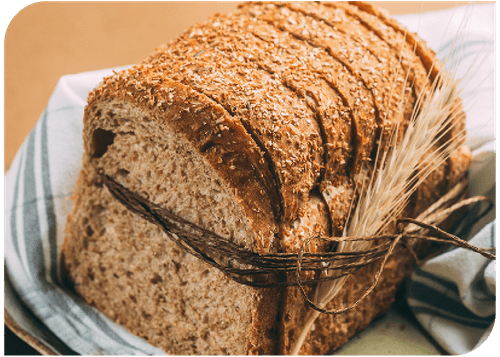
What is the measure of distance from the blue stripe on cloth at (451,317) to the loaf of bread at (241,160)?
154 millimetres

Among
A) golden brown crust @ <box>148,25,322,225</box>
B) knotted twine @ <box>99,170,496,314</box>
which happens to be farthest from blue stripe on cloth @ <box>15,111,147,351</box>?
golden brown crust @ <box>148,25,322,225</box>

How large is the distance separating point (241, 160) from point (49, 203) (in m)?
1.06

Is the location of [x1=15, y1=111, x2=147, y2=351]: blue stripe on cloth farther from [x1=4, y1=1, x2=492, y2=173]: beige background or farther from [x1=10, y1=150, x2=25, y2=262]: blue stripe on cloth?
[x1=4, y1=1, x2=492, y2=173]: beige background

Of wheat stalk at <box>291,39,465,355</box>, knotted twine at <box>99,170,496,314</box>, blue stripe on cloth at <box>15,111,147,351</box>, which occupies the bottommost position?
blue stripe on cloth at <box>15,111,147,351</box>

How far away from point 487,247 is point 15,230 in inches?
74.5

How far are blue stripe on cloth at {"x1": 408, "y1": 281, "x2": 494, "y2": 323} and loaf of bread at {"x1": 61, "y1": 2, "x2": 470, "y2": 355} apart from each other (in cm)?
10

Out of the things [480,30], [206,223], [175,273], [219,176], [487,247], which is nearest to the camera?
[219,176]

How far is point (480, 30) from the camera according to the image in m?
2.26

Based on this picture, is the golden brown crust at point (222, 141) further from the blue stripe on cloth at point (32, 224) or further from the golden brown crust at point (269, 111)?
the blue stripe on cloth at point (32, 224)

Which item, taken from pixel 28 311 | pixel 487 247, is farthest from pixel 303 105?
pixel 28 311

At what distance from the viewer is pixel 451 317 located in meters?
1.57

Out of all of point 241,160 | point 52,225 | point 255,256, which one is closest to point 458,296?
point 255,256

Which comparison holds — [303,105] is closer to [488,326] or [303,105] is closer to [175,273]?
[175,273]

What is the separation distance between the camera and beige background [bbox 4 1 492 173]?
221cm
